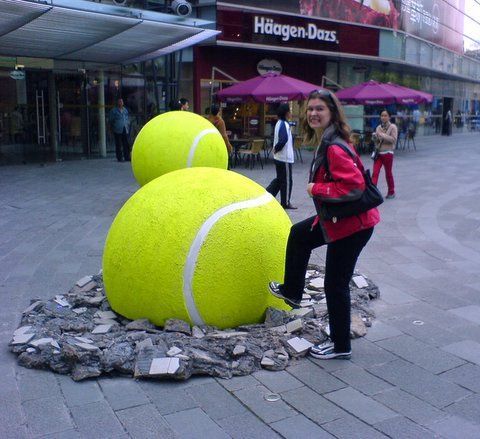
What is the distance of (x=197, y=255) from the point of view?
4.61 meters

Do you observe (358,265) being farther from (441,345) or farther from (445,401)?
(445,401)

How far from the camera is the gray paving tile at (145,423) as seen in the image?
343cm

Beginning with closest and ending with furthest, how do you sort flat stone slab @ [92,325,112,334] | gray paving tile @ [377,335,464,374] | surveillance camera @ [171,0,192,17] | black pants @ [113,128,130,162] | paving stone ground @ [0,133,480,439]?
1. paving stone ground @ [0,133,480,439]
2. gray paving tile @ [377,335,464,374]
3. flat stone slab @ [92,325,112,334]
4. surveillance camera @ [171,0,192,17]
5. black pants @ [113,128,130,162]

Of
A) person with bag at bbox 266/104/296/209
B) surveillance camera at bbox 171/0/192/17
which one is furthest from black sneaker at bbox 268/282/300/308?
surveillance camera at bbox 171/0/192/17

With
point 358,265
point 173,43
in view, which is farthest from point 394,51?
point 358,265

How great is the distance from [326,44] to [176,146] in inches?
668

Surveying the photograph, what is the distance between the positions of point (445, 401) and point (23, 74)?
16.7 m

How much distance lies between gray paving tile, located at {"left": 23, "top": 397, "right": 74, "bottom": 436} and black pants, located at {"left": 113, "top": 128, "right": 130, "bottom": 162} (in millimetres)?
15381

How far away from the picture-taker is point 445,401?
3855mm

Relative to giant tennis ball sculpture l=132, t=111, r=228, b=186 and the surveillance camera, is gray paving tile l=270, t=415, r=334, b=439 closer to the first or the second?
giant tennis ball sculpture l=132, t=111, r=228, b=186

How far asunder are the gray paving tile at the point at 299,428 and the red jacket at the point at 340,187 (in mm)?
1291

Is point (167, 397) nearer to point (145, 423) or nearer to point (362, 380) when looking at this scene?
point (145, 423)

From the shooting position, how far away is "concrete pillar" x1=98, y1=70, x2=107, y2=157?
19.8 m

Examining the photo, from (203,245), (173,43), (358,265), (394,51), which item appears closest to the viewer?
(203,245)
